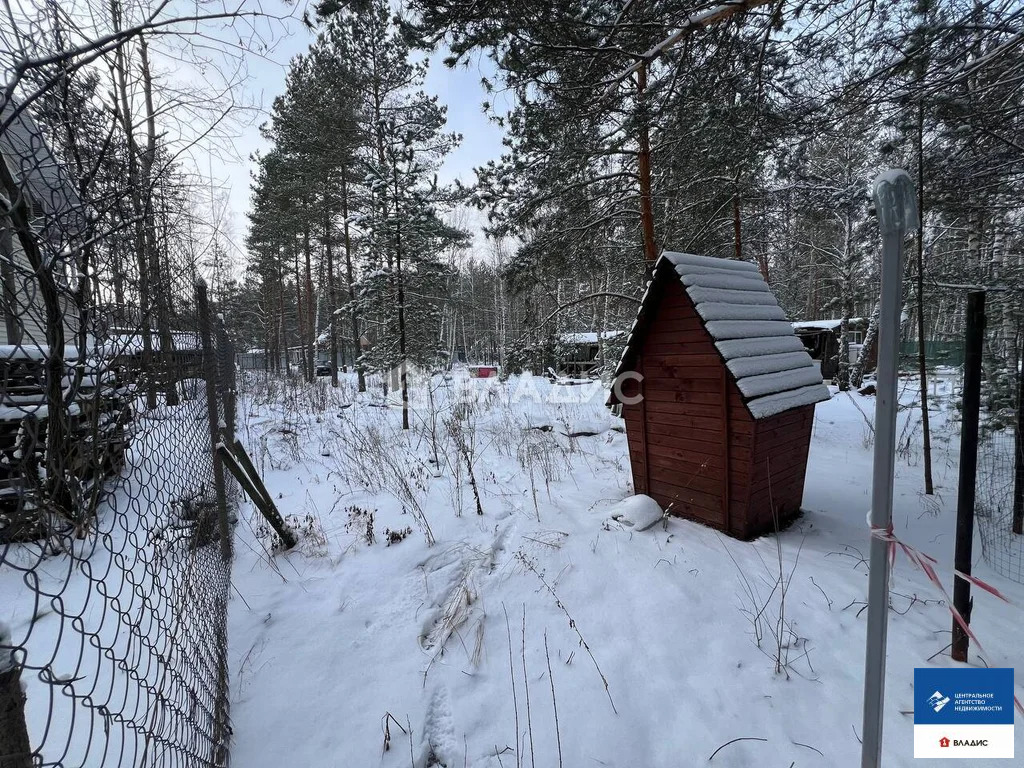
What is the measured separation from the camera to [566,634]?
2572mm

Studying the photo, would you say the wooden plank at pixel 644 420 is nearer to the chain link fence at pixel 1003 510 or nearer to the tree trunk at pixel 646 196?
the chain link fence at pixel 1003 510

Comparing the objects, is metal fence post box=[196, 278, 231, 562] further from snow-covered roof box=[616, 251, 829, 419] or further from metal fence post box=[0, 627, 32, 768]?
snow-covered roof box=[616, 251, 829, 419]

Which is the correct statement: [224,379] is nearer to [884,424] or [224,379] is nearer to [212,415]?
[212,415]

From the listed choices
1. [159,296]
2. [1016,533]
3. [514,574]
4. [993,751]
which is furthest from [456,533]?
[1016,533]

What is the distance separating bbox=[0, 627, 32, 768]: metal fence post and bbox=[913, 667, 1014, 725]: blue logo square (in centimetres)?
268

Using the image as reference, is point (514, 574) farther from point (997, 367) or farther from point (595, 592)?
point (997, 367)

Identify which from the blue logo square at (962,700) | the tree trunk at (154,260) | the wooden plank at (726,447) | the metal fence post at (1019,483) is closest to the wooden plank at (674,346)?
the wooden plank at (726,447)

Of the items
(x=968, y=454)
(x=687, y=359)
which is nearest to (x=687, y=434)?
(x=687, y=359)

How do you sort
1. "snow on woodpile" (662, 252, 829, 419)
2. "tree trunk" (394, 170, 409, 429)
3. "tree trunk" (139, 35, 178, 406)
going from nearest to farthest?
"tree trunk" (139, 35, 178, 406) → "snow on woodpile" (662, 252, 829, 419) → "tree trunk" (394, 170, 409, 429)

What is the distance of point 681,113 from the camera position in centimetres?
404

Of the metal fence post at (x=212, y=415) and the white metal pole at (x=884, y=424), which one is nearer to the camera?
the white metal pole at (x=884, y=424)

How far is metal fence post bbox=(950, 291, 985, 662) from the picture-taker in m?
2.16

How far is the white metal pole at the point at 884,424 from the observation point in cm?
103

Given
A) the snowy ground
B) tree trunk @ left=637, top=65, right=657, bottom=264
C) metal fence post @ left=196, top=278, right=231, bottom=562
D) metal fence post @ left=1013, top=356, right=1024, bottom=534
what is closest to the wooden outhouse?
the snowy ground
